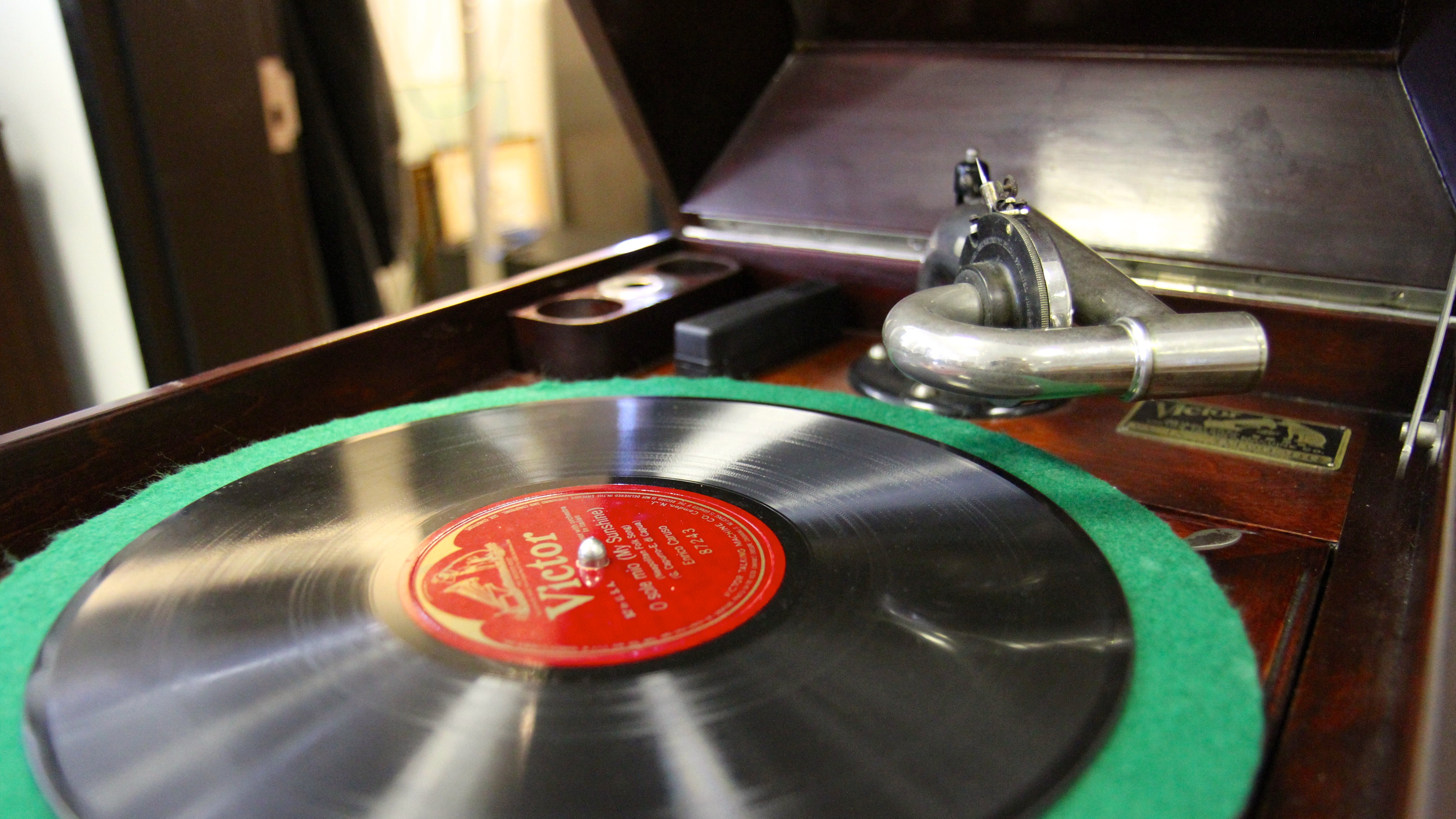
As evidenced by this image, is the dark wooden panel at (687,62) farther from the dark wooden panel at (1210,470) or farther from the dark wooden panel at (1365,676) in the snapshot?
the dark wooden panel at (1365,676)

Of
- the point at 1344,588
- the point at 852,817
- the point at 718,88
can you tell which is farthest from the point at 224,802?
the point at 718,88

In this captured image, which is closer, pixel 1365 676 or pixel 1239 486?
pixel 1365 676

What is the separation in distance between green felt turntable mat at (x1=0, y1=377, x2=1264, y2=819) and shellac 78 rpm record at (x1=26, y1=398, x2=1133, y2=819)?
2 cm

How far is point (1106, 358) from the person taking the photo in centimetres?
69

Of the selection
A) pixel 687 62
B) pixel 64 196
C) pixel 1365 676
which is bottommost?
pixel 1365 676

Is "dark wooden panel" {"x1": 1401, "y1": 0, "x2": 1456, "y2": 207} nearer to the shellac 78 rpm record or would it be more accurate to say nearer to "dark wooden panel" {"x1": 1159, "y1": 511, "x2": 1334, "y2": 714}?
"dark wooden panel" {"x1": 1159, "y1": 511, "x2": 1334, "y2": 714}

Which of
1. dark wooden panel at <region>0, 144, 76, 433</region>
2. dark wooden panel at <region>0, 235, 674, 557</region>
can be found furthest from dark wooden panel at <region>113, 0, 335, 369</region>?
dark wooden panel at <region>0, 235, 674, 557</region>

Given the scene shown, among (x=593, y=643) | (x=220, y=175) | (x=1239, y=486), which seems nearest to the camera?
(x=593, y=643)

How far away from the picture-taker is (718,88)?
1.43 metres

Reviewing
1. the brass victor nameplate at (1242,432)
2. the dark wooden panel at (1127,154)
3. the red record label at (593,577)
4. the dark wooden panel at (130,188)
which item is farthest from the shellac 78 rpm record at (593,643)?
the dark wooden panel at (130,188)

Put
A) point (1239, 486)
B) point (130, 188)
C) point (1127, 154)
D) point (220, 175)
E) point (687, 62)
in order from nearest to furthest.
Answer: point (1239, 486) → point (1127, 154) → point (687, 62) → point (130, 188) → point (220, 175)

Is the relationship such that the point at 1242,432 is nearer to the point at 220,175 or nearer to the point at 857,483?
the point at 857,483

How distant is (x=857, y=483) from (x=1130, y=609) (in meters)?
0.24

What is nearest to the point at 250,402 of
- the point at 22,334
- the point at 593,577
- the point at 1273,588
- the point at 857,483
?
the point at 593,577
